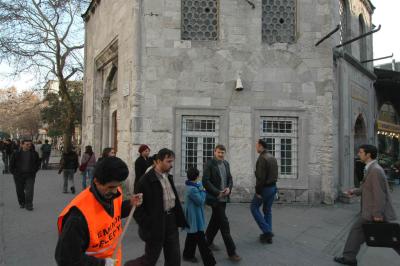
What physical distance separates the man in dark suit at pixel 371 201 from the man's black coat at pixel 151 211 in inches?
108

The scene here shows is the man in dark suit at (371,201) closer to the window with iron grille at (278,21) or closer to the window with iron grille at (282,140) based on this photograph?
the window with iron grille at (282,140)

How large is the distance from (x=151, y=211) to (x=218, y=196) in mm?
1678

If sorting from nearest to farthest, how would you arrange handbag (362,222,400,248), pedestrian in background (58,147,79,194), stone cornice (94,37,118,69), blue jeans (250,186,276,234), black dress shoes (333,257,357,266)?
handbag (362,222,400,248) < black dress shoes (333,257,357,266) < blue jeans (250,186,276,234) < pedestrian in background (58,147,79,194) < stone cornice (94,37,118,69)

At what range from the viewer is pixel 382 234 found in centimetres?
458

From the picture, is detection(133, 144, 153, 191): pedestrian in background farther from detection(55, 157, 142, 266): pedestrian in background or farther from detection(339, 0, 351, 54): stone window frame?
detection(339, 0, 351, 54): stone window frame

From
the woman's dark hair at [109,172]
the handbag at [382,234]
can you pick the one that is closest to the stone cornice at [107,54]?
the handbag at [382,234]

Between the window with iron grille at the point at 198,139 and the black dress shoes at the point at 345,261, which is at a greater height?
the window with iron grille at the point at 198,139

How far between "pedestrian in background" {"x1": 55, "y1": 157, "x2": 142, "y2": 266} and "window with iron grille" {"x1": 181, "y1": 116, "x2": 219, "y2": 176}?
7.57m

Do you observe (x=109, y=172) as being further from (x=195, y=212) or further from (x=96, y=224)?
(x=195, y=212)

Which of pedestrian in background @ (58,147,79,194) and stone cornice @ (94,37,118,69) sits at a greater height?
stone cornice @ (94,37,118,69)

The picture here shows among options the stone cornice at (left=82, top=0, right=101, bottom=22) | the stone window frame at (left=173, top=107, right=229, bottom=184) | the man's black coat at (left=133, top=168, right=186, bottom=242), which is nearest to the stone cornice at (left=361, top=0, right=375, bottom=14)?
the stone window frame at (left=173, top=107, right=229, bottom=184)

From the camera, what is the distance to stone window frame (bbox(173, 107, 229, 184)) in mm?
9828

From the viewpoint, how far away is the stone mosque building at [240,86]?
32.2 ft

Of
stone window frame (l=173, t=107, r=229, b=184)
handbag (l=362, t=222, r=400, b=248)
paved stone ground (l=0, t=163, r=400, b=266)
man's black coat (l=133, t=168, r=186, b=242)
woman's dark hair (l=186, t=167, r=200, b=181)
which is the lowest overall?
paved stone ground (l=0, t=163, r=400, b=266)
